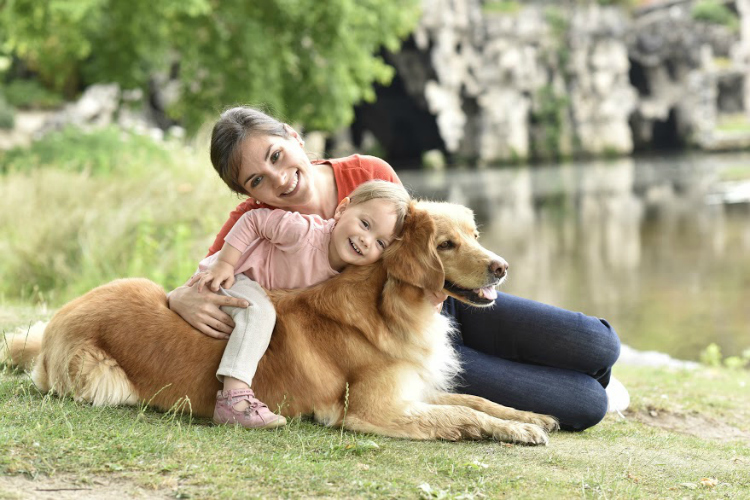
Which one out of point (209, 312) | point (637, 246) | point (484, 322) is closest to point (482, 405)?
point (484, 322)

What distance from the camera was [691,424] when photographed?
4660 mm

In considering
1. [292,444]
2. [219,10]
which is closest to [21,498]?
[292,444]

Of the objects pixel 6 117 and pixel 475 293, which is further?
pixel 6 117

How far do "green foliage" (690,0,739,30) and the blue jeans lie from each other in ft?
159

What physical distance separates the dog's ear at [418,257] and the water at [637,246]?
6311mm

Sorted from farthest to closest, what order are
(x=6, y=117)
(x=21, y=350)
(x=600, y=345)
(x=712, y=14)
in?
(x=712, y=14) < (x=6, y=117) < (x=21, y=350) < (x=600, y=345)

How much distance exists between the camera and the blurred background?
8977 mm

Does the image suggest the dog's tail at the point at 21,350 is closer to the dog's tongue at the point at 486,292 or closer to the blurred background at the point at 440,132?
the blurred background at the point at 440,132

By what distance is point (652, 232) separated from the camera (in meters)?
18.0

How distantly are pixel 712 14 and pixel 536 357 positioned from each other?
49716 mm

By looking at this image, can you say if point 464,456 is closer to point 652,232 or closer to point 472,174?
point 652,232

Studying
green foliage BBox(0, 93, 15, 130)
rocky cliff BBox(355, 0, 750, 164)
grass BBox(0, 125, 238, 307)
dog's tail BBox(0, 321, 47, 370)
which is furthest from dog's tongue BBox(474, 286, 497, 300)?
rocky cliff BBox(355, 0, 750, 164)

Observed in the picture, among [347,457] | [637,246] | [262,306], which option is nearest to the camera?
[347,457]

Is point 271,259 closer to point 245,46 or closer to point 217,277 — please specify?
point 217,277
